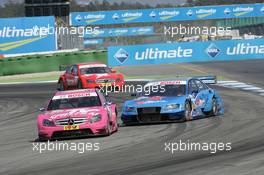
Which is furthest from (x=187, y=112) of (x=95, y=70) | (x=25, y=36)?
(x=25, y=36)

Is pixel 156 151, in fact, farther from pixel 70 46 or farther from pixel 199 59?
pixel 70 46

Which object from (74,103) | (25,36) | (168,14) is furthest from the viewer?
(168,14)

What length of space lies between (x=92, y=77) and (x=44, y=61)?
13.8 m

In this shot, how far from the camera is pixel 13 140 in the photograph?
53.4ft

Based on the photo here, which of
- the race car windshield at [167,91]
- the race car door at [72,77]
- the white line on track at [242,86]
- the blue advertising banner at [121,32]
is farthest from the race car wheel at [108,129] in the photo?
the blue advertising banner at [121,32]

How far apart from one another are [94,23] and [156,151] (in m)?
60.6

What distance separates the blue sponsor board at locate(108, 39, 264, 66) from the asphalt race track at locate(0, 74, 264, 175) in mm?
20225

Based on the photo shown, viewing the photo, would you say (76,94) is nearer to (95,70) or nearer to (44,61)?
(95,70)

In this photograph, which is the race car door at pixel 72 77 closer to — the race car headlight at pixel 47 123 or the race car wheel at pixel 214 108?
the race car wheel at pixel 214 108

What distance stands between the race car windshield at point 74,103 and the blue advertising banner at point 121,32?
55701mm

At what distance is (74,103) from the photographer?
16.4 m

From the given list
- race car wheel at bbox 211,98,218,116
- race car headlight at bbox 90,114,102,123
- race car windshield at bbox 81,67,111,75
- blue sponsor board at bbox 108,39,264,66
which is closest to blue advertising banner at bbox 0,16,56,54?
blue sponsor board at bbox 108,39,264,66

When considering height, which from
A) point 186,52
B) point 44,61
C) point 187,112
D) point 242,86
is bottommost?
point 44,61

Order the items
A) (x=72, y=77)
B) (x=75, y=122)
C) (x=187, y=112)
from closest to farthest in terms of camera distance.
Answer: (x=75, y=122)
(x=187, y=112)
(x=72, y=77)
